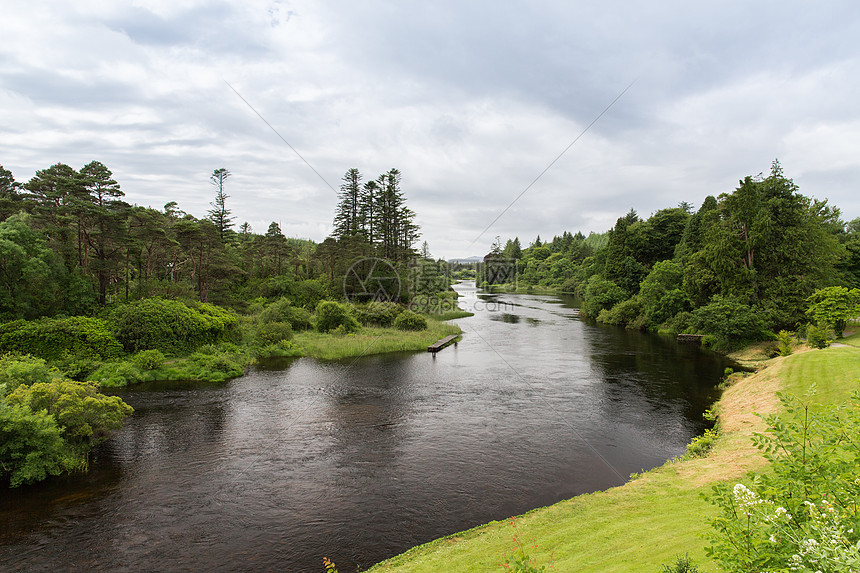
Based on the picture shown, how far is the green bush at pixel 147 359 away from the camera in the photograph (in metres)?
23.8

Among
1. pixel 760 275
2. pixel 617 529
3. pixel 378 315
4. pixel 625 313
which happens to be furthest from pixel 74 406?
pixel 625 313

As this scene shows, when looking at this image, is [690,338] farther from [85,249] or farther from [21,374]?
[85,249]

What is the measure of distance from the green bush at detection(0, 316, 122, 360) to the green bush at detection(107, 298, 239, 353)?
0.90 meters

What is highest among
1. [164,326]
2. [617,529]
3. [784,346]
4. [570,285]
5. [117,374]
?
[570,285]

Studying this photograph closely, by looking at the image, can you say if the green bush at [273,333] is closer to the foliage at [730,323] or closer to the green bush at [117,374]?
the green bush at [117,374]

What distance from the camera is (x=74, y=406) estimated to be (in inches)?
516

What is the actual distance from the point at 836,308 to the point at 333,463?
113ft

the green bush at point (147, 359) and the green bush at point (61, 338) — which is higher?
the green bush at point (61, 338)

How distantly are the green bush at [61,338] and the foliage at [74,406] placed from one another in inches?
428

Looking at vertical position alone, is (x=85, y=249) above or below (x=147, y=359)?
above

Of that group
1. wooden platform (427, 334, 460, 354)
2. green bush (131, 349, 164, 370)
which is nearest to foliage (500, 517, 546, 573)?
green bush (131, 349, 164, 370)

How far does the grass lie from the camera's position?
105ft

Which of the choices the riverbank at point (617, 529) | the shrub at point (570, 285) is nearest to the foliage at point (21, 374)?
the riverbank at point (617, 529)

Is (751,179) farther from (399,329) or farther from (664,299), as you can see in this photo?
(399,329)
